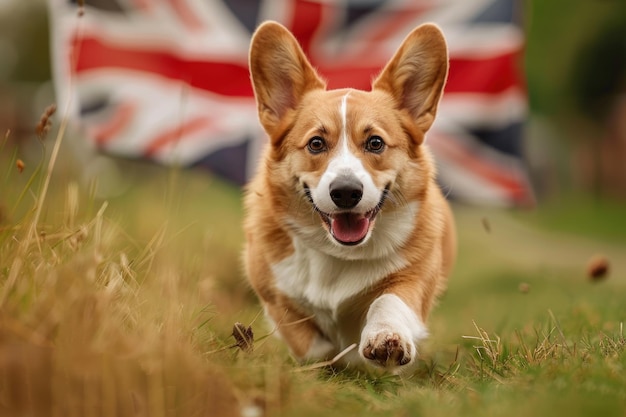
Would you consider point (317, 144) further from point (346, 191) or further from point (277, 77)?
point (277, 77)

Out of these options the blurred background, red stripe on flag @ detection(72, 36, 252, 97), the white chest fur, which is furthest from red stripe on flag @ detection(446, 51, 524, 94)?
the blurred background

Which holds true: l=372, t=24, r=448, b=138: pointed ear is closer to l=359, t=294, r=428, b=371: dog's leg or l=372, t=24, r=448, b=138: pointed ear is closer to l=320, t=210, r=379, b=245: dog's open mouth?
l=320, t=210, r=379, b=245: dog's open mouth

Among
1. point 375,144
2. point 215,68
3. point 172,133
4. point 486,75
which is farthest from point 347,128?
point 486,75

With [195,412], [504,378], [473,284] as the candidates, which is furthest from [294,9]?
[195,412]

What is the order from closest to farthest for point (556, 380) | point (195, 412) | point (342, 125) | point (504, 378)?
point (195, 412) → point (556, 380) → point (504, 378) → point (342, 125)

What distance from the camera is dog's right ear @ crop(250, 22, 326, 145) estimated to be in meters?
3.53

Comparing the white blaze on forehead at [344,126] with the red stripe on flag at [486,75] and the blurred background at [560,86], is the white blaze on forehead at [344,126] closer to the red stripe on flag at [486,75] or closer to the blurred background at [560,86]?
the red stripe on flag at [486,75]

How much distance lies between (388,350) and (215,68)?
15.5 feet

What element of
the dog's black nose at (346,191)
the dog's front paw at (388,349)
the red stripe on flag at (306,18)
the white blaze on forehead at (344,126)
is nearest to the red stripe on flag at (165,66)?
the red stripe on flag at (306,18)

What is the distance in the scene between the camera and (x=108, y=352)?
215 cm

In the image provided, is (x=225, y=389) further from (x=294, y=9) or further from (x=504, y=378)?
(x=294, y=9)

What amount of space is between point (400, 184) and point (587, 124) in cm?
1901

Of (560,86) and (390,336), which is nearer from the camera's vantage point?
(390,336)

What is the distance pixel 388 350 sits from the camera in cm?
279
